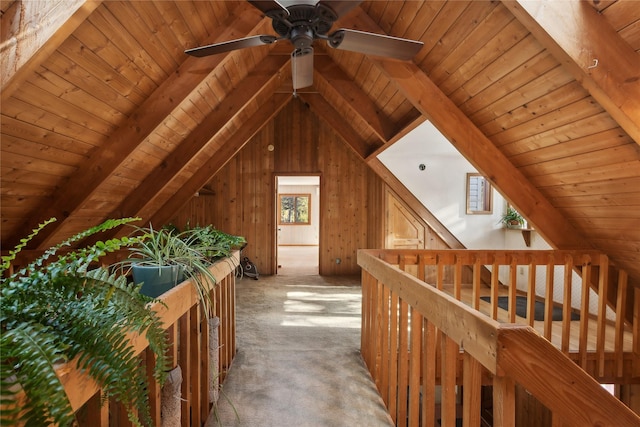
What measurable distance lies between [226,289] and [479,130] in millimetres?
2384

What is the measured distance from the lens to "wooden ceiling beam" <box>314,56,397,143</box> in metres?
3.79

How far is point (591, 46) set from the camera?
57.7 inches

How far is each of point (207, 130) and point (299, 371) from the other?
2709 millimetres

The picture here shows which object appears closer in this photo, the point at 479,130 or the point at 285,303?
the point at 479,130

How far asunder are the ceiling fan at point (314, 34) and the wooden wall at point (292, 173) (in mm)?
4026

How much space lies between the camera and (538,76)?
1806mm

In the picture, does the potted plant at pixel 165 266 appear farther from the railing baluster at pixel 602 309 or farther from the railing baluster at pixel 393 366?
the railing baluster at pixel 602 309

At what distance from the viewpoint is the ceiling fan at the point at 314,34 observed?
4.98 feet

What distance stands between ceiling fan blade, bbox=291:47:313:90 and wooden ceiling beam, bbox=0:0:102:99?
103 cm

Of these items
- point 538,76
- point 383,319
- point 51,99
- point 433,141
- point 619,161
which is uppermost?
point 433,141

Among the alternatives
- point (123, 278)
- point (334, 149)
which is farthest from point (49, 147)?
point (334, 149)

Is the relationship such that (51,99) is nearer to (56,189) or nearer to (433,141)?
(56,189)

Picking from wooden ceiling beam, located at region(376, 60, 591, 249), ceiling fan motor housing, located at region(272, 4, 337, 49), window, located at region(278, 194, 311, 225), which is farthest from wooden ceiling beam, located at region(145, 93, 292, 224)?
window, located at region(278, 194, 311, 225)

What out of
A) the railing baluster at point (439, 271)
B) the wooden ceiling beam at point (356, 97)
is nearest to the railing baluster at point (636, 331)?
the railing baluster at point (439, 271)
